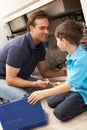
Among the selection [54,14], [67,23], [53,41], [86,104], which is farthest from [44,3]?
[86,104]

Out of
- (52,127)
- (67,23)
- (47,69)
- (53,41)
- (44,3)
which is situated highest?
(44,3)

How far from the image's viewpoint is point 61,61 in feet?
8.16

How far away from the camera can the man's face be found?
1.99m

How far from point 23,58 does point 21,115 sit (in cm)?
50

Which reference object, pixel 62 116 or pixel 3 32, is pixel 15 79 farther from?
pixel 3 32

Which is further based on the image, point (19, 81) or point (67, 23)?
point (19, 81)

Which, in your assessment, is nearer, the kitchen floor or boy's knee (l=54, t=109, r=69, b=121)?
the kitchen floor

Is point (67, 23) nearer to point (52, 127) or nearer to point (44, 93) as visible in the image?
point (44, 93)

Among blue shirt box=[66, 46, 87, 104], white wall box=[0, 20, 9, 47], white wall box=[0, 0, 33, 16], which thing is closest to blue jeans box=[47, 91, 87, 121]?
blue shirt box=[66, 46, 87, 104]

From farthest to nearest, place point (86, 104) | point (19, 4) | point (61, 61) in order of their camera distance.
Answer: point (61, 61) < point (19, 4) < point (86, 104)

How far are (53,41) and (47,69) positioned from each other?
0.34 meters

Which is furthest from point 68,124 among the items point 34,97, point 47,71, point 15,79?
point 47,71

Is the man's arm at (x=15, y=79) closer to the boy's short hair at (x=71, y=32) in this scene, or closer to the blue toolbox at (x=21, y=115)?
the blue toolbox at (x=21, y=115)

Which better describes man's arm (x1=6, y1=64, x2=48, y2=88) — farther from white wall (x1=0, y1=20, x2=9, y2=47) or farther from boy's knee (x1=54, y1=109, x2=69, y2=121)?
white wall (x1=0, y1=20, x2=9, y2=47)
